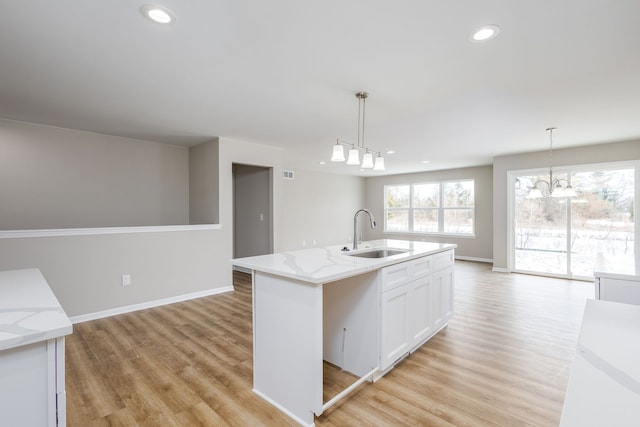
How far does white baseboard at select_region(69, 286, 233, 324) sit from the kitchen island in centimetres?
A: 247

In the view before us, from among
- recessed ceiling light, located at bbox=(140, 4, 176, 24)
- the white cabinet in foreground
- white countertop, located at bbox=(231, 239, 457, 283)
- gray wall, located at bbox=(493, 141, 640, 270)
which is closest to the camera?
the white cabinet in foreground

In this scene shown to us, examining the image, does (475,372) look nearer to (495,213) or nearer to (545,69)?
(545,69)

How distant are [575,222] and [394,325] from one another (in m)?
5.00

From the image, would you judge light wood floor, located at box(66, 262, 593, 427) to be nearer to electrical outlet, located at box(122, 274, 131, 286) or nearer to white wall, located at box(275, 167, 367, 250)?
electrical outlet, located at box(122, 274, 131, 286)

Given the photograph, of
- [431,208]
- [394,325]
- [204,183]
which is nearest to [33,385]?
[394,325]

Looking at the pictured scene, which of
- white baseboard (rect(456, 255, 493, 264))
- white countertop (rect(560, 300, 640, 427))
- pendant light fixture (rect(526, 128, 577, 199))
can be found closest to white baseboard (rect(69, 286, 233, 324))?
white countertop (rect(560, 300, 640, 427))

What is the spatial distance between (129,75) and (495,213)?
6.35m

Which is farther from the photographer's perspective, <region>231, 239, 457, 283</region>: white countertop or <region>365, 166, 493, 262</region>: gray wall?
<region>365, 166, 493, 262</region>: gray wall

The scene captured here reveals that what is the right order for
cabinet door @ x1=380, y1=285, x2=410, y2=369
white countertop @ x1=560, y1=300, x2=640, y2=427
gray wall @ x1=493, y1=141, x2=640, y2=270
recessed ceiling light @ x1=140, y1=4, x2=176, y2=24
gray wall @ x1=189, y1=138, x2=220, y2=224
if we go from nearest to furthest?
white countertop @ x1=560, y1=300, x2=640, y2=427
recessed ceiling light @ x1=140, y1=4, x2=176, y2=24
cabinet door @ x1=380, y1=285, x2=410, y2=369
gray wall @ x1=189, y1=138, x2=220, y2=224
gray wall @ x1=493, y1=141, x2=640, y2=270

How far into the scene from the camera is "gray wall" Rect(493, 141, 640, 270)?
4.86 m

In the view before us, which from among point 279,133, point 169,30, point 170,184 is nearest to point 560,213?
point 279,133

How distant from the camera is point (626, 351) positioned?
875mm

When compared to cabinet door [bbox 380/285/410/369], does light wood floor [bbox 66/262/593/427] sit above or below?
below

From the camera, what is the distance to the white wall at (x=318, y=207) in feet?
25.2
